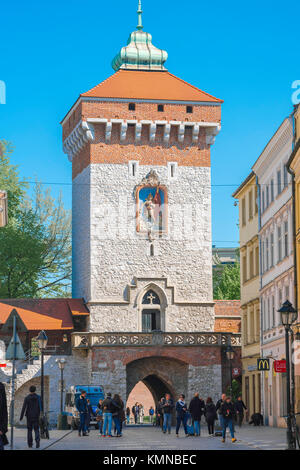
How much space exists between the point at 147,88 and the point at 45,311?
47.0 ft

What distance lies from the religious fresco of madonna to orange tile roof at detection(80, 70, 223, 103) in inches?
213

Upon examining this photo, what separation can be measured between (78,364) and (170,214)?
33.3 ft

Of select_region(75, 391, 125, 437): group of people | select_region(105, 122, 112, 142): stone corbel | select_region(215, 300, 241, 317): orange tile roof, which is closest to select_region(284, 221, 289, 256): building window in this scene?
select_region(75, 391, 125, 437): group of people

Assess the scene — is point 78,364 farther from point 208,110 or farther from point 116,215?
point 208,110

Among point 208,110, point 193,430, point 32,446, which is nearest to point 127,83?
point 208,110

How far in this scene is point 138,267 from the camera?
60.9m

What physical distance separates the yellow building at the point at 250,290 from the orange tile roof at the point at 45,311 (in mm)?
10233

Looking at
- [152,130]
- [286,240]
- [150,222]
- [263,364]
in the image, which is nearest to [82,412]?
[263,364]

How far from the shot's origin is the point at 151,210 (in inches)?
2416

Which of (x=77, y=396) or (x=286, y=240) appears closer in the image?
(x=286, y=240)

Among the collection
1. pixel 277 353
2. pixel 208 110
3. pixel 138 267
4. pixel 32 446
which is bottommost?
pixel 32 446

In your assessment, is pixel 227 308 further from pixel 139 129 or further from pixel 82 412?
pixel 82 412

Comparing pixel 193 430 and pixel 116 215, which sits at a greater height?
pixel 116 215

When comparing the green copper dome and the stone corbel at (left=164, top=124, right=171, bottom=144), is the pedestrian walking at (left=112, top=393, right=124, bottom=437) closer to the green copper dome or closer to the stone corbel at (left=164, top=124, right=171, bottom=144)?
the stone corbel at (left=164, top=124, right=171, bottom=144)
